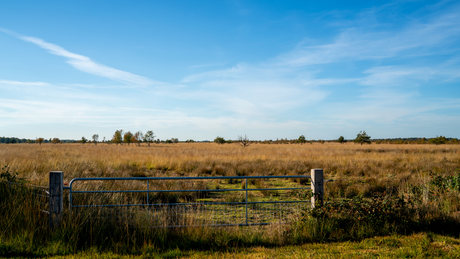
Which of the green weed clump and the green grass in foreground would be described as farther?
the green weed clump

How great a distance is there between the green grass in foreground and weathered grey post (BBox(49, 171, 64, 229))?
2.58ft

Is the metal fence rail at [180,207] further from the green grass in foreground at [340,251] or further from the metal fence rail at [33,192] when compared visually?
the green grass in foreground at [340,251]

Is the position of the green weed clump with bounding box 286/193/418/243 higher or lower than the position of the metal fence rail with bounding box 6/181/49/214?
lower

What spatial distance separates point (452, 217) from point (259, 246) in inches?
208

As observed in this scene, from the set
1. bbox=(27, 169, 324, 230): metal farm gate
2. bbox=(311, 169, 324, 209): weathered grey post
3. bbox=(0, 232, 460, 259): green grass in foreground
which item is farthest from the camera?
bbox=(311, 169, 324, 209): weathered grey post

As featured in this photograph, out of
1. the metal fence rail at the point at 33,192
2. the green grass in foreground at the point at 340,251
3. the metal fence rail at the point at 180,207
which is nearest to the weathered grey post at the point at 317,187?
the metal fence rail at the point at 180,207

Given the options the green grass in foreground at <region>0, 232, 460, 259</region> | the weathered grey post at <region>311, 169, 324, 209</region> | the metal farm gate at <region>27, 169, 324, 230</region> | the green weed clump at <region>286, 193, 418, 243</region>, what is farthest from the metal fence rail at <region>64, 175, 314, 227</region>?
the green grass in foreground at <region>0, 232, 460, 259</region>

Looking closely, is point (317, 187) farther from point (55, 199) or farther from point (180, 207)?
point (55, 199)

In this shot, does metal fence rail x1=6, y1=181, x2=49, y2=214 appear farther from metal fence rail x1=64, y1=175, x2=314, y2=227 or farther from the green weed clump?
the green weed clump

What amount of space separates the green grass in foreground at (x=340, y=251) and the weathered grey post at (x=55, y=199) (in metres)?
0.79

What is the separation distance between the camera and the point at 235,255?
5.21 m

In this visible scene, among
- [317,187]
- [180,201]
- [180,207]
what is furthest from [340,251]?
[180,201]

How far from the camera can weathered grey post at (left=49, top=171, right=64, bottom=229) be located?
5836 millimetres

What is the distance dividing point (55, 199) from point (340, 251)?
6.03m
